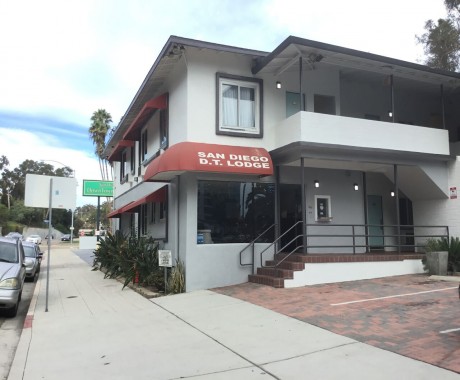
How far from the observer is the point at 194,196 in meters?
12.6

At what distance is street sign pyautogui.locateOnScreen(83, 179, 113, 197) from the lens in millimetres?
29141

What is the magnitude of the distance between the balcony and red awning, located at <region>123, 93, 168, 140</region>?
3.91 m

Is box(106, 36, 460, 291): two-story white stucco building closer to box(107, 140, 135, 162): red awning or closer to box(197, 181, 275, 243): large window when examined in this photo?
box(197, 181, 275, 243): large window

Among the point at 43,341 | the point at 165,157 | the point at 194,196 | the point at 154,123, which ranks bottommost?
the point at 43,341

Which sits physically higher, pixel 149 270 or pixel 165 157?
pixel 165 157

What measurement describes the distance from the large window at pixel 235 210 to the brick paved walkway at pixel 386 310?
1.63 metres

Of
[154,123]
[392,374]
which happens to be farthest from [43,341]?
[154,123]

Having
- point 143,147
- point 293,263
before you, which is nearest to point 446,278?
point 293,263

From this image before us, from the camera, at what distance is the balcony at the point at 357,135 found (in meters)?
12.5

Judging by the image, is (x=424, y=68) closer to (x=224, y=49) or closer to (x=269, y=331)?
(x=224, y=49)

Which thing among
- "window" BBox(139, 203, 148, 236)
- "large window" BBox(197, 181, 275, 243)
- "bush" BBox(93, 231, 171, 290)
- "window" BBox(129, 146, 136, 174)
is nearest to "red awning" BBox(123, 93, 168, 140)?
"window" BBox(129, 146, 136, 174)

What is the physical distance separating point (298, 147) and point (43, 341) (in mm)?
7756

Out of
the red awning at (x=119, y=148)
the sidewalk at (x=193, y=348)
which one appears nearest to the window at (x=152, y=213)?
the red awning at (x=119, y=148)

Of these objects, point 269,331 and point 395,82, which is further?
point 395,82
